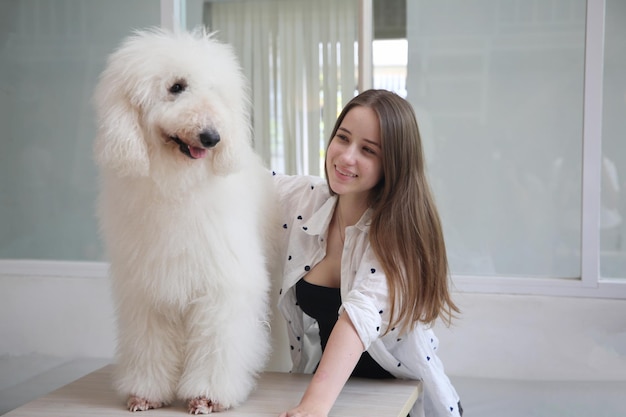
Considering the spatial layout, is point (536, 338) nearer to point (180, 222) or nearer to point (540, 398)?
→ point (540, 398)

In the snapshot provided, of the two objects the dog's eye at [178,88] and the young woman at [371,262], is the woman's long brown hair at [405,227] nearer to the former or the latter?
the young woman at [371,262]

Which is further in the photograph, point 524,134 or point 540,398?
point 524,134

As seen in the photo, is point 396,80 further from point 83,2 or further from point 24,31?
point 24,31

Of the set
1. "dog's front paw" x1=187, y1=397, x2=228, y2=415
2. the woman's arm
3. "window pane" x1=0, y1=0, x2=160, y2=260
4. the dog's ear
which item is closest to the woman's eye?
the woman's arm

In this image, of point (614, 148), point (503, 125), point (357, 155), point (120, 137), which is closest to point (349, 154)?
point (357, 155)

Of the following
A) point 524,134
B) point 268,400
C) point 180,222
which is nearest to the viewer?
point 180,222

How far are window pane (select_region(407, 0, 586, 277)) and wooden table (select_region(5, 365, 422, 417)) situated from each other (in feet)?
5.05

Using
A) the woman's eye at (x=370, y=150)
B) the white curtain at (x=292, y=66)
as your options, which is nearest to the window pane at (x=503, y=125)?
the white curtain at (x=292, y=66)

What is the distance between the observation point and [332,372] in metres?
1.66

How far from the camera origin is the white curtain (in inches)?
138

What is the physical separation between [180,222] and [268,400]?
0.49m

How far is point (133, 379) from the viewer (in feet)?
5.74

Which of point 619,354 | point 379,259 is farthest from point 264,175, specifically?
point 619,354

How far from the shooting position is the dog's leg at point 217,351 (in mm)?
1697
